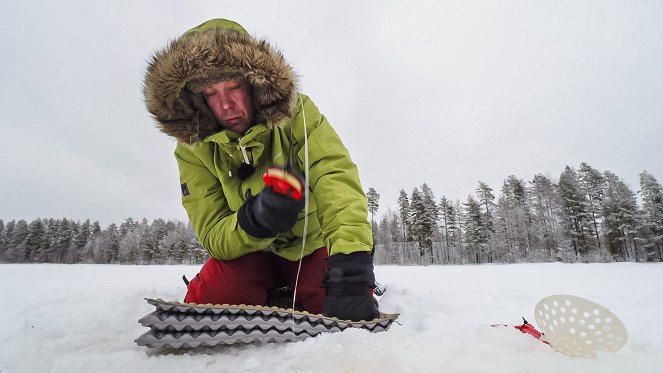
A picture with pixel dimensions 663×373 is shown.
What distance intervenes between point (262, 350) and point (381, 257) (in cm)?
3657

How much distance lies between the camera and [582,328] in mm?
912

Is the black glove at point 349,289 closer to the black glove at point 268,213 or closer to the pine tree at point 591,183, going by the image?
the black glove at point 268,213

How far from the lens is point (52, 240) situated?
49094 mm

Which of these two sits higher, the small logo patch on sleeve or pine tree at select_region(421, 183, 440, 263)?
pine tree at select_region(421, 183, 440, 263)

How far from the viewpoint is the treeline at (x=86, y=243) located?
154 feet

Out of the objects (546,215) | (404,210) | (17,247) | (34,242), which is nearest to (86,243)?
(34,242)

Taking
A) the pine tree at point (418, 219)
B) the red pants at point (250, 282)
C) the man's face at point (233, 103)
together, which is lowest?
the red pants at point (250, 282)

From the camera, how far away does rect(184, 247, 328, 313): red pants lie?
2094mm

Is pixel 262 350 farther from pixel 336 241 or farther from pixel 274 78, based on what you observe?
pixel 274 78

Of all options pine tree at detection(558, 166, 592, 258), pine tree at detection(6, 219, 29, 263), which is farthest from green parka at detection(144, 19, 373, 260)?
pine tree at detection(6, 219, 29, 263)

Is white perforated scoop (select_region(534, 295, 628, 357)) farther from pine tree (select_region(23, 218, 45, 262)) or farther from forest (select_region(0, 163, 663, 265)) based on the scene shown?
pine tree (select_region(23, 218, 45, 262))

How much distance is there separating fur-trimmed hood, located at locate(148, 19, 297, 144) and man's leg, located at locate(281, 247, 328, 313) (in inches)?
42.4

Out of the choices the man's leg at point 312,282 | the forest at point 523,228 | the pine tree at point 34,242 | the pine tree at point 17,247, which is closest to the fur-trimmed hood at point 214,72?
the man's leg at point 312,282

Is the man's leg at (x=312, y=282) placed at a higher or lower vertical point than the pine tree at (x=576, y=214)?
lower
